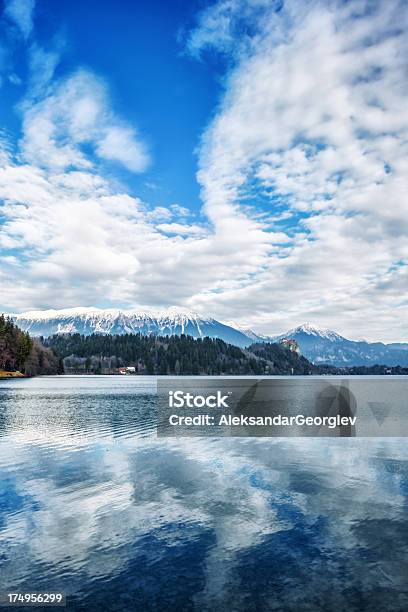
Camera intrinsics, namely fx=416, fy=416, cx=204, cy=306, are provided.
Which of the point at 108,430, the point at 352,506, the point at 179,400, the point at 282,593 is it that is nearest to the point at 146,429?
the point at 108,430

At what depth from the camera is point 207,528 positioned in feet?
72.7

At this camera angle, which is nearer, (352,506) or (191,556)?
(191,556)

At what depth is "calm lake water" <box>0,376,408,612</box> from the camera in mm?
15727

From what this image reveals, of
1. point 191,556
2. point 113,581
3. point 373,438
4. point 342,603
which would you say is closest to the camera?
point 342,603

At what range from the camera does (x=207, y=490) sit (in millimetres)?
29359

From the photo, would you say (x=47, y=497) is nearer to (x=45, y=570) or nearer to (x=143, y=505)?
(x=143, y=505)

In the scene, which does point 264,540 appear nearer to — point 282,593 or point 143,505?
point 282,593

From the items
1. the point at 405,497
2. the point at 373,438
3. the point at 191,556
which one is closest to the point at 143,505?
the point at 191,556

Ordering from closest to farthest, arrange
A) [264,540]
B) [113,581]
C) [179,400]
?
[113,581]
[264,540]
[179,400]

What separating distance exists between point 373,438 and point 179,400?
2536 inches

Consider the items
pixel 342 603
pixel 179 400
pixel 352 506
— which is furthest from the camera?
pixel 179 400

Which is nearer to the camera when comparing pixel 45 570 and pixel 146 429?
pixel 45 570

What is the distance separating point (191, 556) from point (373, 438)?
41158 mm

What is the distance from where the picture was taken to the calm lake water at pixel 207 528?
15.7 m
